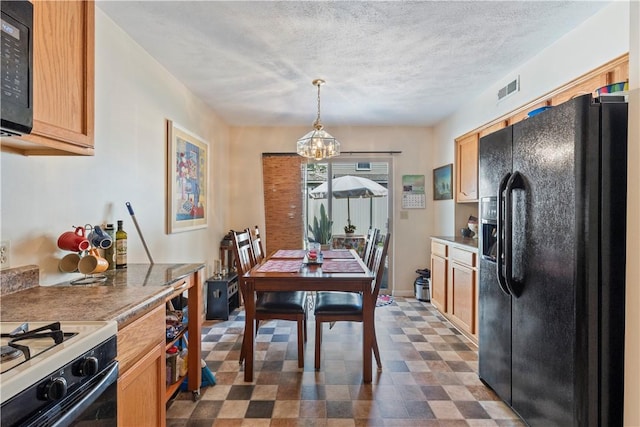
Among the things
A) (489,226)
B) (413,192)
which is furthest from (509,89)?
(413,192)

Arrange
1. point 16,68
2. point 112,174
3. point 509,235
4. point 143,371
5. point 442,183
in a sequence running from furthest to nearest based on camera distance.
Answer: point 442,183
point 112,174
point 509,235
point 143,371
point 16,68

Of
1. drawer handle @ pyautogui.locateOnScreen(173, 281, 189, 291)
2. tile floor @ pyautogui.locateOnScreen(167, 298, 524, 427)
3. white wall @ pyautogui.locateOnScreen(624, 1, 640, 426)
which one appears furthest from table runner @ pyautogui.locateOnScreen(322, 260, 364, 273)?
white wall @ pyautogui.locateOnScreen(624, 1, 640, 426)

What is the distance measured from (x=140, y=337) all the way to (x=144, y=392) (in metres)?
0.27

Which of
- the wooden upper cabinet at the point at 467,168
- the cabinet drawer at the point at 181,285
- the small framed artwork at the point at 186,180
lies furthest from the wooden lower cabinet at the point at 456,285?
the small framed artwork at the point at 186,180

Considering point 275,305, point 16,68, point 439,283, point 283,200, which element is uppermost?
point 16,68

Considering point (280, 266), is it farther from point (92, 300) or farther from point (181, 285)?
point (92, 300)

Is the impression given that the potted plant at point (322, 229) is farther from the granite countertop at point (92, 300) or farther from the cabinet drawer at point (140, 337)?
the cabinet drawer at point (140, 337)

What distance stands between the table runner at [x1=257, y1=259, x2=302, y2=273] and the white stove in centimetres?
142

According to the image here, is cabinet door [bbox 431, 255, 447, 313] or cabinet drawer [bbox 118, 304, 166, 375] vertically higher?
cabinet drawer [bbox 118, 304, 166, 375]

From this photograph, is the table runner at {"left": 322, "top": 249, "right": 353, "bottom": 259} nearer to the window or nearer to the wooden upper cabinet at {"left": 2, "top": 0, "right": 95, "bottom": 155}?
the window

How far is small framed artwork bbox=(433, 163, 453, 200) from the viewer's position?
4.00 m

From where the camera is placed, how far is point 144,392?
134cm

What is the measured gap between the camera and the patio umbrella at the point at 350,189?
465cm

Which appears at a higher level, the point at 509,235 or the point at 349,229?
the point at 509,235
